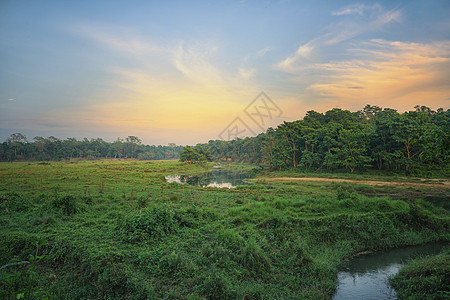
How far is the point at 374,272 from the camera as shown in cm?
977

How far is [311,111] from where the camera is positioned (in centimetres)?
5934

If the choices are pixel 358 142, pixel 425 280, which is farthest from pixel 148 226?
pixel 358 142

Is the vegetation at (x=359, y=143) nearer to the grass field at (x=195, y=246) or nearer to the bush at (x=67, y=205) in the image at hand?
the grass field at (x=195, y=246)

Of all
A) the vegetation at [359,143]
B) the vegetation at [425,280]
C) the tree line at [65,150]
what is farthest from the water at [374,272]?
the tree line at [65,150]

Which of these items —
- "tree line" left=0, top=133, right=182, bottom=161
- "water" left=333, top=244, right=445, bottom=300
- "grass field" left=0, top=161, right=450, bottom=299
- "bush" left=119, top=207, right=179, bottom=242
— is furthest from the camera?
"tree line" left=0, top=133, right=182, bottom=161

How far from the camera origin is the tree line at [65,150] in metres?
86.7

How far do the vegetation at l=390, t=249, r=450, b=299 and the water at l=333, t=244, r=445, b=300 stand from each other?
1.34 feet

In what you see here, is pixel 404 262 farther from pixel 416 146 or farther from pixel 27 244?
pixel 416 146

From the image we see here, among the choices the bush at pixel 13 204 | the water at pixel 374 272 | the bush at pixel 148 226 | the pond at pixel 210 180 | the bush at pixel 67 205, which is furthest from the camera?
the pond at pixel 210 180

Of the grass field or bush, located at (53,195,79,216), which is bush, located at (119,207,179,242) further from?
bush, located at (53,195,79,216)

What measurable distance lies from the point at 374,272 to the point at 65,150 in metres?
119

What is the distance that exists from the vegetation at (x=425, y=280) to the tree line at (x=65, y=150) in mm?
108465

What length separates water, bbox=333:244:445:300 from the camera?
27.1 feet

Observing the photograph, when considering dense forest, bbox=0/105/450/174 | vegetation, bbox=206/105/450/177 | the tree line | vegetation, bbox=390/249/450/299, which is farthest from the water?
the tree line
